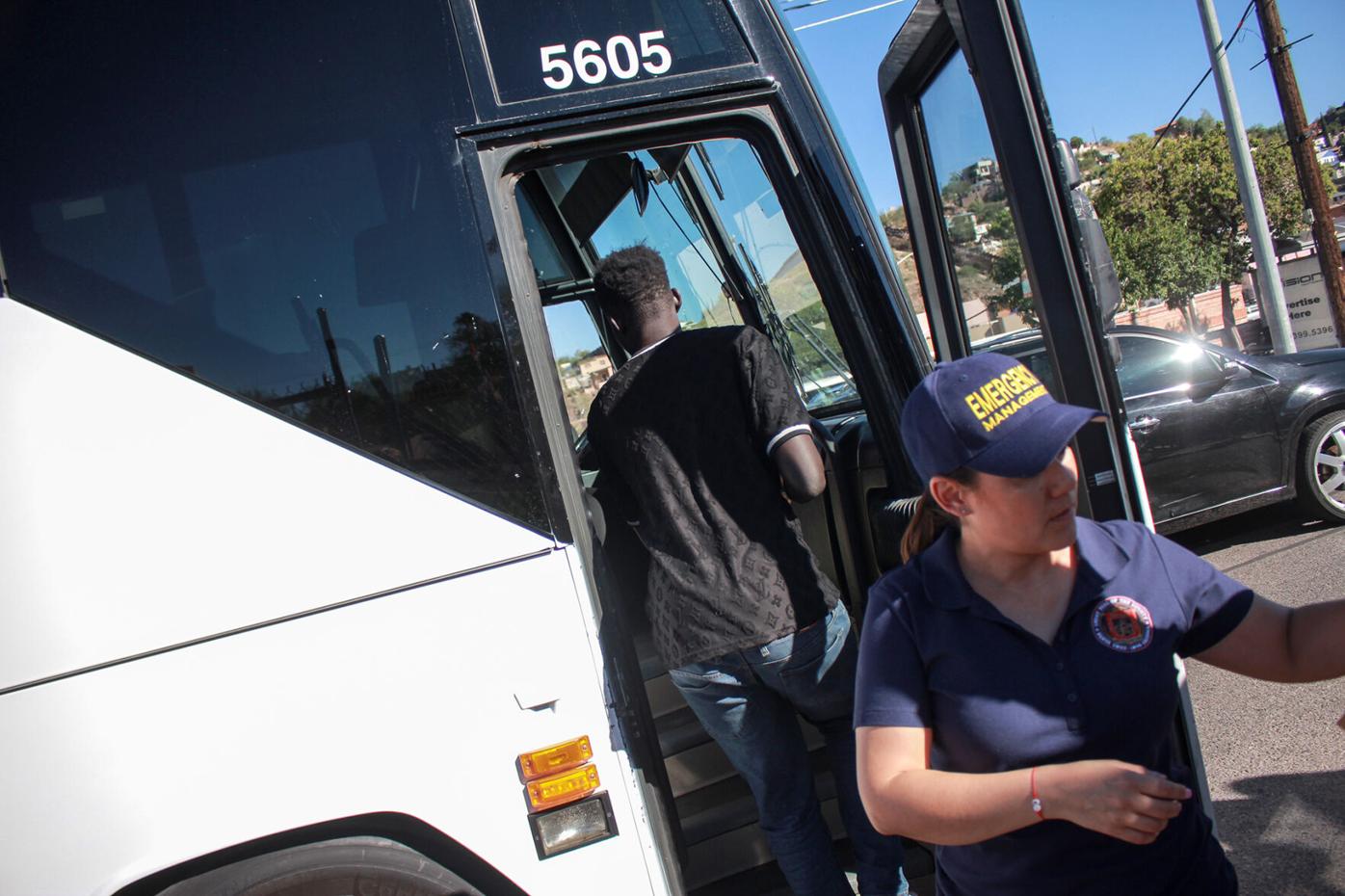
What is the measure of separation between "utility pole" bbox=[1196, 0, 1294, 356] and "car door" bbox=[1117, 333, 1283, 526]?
A: 31.4 ft

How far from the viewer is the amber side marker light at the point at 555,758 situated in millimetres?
2057

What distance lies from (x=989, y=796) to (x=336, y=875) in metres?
1.40

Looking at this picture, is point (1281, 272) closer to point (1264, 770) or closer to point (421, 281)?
point (1264, 770)

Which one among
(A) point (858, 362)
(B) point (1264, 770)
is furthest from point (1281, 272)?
(A) point (858, 362)

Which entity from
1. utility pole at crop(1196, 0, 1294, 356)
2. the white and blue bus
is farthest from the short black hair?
utility pole at crop(1196, 0, 1294, 356)

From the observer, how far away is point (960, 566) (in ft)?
5.19

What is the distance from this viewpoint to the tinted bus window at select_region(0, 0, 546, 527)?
2.03m

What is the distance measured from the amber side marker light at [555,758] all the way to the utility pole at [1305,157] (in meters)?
A: 17.9

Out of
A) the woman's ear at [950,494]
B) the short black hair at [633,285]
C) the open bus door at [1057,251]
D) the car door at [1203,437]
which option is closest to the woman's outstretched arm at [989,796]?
the woman's ear at [950,494]

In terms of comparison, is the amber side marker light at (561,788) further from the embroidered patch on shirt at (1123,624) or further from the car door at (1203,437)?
the car door at (1203,437)

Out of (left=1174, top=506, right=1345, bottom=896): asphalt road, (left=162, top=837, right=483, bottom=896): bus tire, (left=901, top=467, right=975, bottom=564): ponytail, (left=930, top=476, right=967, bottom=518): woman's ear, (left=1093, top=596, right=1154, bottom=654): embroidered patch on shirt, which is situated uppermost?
(left=930, top=476, right=967, bottom=518): woman's ear

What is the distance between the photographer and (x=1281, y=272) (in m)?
19.9

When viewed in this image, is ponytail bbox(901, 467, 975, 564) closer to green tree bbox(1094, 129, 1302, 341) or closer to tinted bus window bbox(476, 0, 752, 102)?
tinted bus window bbox(476, 0, 752, 102)

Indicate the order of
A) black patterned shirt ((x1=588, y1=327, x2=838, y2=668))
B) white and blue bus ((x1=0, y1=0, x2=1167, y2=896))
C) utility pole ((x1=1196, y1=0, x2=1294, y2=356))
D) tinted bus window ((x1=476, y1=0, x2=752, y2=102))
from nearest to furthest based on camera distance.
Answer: white and blue bus ((x1=0, y1=0, x2=1167, y2=896))
tinted bus window ((x1=476, y1=0, x2=752, y2=102))
black patterned shirt ((x1=588, y1=327, x2=838, y2=668))
utility pole ((x1=1196, y1=0, x2=1294, y2=356))
